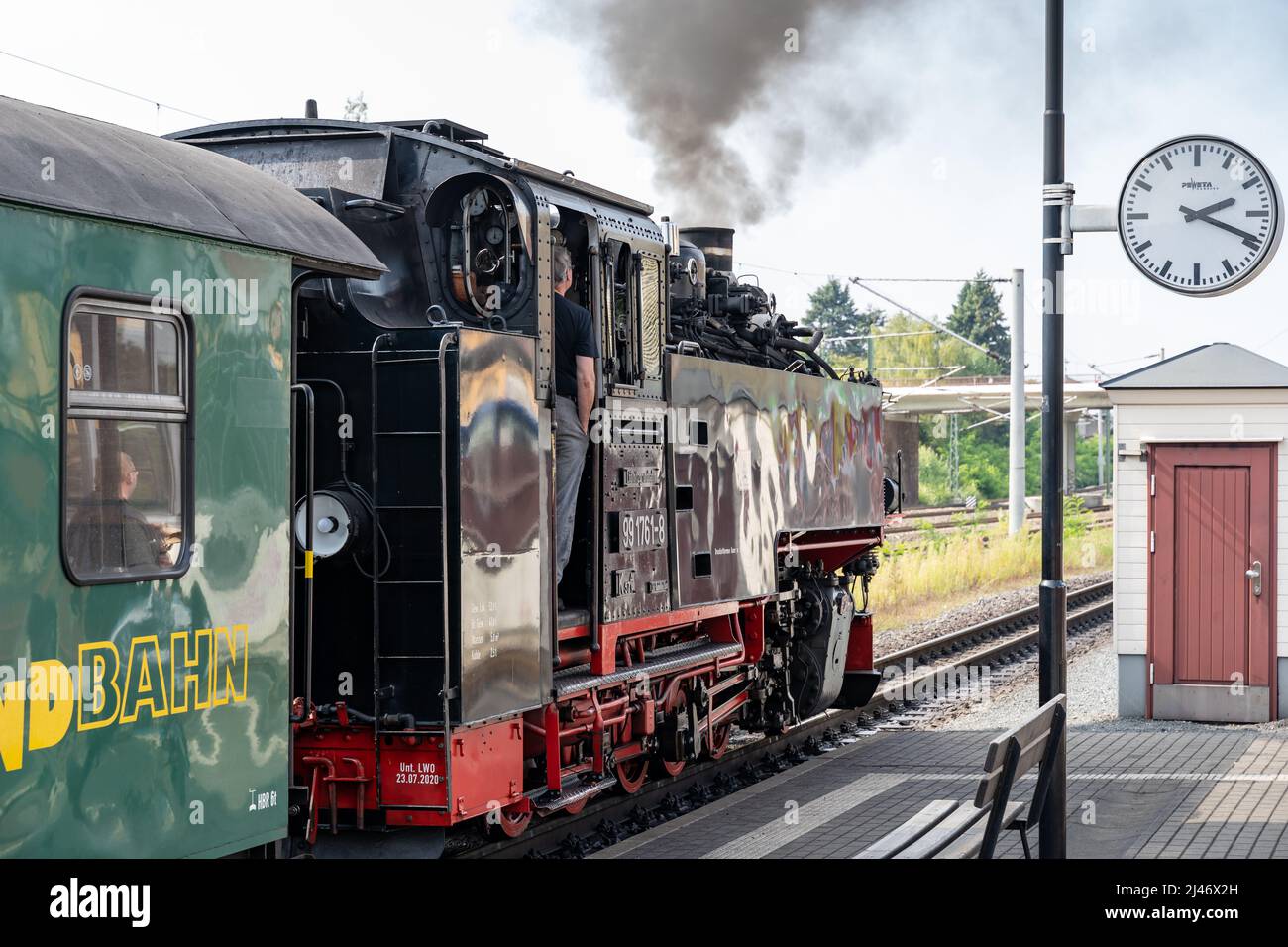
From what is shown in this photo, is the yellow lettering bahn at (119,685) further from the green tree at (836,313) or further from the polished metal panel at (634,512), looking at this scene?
the green tree at (836,313)

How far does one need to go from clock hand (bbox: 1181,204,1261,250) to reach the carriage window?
17.7 feet

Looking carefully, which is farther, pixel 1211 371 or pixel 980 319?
pixel 980 319

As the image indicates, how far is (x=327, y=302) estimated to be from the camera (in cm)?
689

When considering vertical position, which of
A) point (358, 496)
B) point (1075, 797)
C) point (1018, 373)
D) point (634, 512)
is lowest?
point (1075, 797)

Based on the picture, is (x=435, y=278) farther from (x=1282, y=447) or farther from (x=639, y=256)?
(x=1282, y=447)

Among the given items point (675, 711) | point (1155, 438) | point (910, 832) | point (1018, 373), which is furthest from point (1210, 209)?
point (1018, 373)

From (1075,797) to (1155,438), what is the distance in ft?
12.8

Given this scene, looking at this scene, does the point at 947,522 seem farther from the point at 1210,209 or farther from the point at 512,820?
the point at 512,820

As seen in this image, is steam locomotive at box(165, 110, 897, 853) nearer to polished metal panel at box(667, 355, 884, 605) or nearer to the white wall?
polished metal panel at box(667, 355, 884, 605)

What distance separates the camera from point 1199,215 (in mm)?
7996

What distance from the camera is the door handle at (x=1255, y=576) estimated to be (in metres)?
12.4
